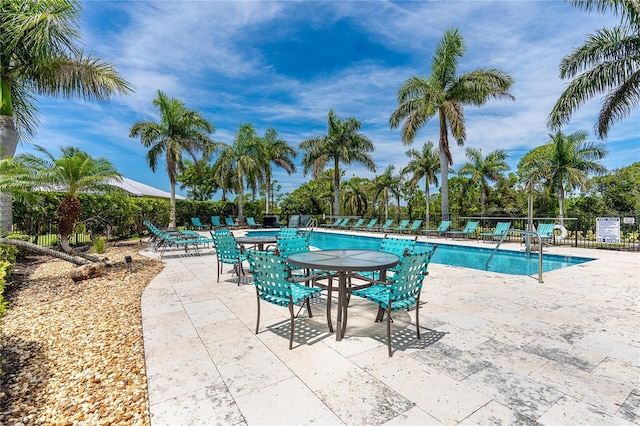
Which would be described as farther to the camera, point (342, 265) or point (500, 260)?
point (500, 260)

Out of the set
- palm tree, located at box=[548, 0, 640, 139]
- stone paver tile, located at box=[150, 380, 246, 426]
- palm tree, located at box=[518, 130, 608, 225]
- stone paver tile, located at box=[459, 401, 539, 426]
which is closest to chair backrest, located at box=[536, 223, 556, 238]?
palm tree, located at box=[548, 0, 640, 139]

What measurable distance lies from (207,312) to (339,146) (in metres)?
17.9

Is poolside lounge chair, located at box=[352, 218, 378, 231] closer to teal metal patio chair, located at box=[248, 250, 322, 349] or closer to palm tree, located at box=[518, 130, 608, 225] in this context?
palm tree, located at box=[518, 130, 608, 225]

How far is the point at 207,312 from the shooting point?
3.95 meters

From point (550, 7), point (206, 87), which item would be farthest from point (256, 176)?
point (550, 7)

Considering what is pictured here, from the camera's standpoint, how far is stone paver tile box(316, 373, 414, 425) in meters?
1.87

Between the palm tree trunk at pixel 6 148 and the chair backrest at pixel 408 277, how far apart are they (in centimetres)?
903

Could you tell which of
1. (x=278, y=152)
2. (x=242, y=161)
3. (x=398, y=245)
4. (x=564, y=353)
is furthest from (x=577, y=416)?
A: (x=278, y=152)

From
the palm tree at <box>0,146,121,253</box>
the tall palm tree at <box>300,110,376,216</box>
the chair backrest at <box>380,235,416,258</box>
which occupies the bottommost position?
the chair backrest at <box>380,235,416,258</box>

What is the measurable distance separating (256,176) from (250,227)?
373cm

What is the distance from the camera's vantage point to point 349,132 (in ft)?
68.0

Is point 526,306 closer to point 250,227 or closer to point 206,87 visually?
point 206,87

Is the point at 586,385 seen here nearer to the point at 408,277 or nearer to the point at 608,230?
the point at 408,277

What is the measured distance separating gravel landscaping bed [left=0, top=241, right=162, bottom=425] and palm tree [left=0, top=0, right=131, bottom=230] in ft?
13.9
